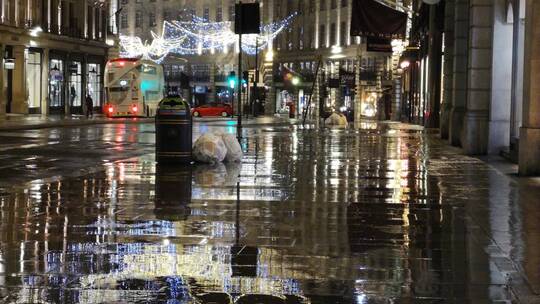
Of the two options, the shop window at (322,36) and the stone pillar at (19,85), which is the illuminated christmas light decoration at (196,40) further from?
the stone pillar at (19,85)

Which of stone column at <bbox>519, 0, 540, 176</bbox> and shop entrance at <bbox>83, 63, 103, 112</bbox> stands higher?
shop entrance at <bbox>83, 63, 103, 112</bbox>

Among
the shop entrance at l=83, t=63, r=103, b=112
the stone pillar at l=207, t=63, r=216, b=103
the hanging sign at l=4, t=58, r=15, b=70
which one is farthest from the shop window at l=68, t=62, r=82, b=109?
the stone pillar at l=207, t=63, r=216, b=103

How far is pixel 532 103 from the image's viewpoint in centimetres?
1570

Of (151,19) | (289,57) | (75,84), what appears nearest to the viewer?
(75,84)

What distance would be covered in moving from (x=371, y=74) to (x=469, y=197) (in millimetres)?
59367

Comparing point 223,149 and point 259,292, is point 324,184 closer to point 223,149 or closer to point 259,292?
point 223,149

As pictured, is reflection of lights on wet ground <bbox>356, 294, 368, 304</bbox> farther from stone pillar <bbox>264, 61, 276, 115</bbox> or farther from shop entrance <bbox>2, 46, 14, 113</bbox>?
stone pillar <bbox>264, 61, 276, 115</bbox>

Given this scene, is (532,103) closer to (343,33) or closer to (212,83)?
(343,33)

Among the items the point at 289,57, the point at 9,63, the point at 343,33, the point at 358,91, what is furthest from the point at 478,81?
the point at 289,57

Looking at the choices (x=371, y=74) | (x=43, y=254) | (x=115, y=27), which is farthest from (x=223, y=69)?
(x=43, y=254)

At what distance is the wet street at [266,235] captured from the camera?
21.3ft

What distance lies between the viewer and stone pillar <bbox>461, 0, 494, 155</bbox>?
21.4 metres

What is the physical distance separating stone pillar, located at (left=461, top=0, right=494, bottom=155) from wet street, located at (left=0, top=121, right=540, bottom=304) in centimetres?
447

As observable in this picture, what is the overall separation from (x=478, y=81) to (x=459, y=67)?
3.92 metres
